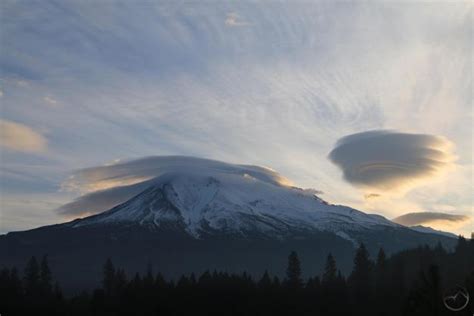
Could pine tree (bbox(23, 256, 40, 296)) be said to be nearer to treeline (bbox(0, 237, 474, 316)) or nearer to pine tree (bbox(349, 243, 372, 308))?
treeline (bbox(0, 237, 474, 316))

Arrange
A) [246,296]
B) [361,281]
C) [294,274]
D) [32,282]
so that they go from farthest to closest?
[32,282]
[294,274]
[361,281]
[246,296]

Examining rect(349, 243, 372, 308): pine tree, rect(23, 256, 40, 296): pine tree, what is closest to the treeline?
rect(349, 243, 372, 308): pine tree

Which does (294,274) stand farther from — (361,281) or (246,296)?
(246,296)

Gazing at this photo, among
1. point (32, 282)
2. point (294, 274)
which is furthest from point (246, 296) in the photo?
point (32, 282)

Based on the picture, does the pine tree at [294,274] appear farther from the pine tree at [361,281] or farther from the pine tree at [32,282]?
the pine tree at [32,282]

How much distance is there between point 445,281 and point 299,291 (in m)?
28.3

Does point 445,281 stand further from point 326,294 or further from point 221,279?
point 221,279

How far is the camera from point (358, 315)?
10825 centimetres

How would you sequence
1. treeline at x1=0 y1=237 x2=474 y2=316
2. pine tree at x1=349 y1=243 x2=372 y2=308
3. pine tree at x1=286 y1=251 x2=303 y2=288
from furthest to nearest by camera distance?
pine tree at x1=286 y1=251 x2=303 y2=288
pine tree at x1=349 y1=243 x2=372 y2=308
treeline at x1=0 y1=237 x2=474 y2=316

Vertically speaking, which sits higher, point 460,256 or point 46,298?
point 460,256

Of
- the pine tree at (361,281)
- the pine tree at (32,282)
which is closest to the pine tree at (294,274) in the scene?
the pine tree at (361,281)

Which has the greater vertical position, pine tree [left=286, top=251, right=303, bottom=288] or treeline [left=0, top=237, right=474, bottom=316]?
pine tree [left=286, top=251, right=303, bottom=288]

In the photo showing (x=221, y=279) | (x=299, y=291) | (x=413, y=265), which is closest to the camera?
(x=299, y=291)

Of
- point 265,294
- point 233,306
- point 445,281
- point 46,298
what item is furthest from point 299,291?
point 46,298
